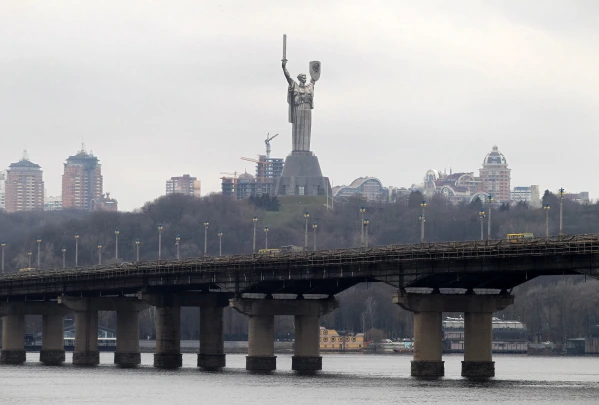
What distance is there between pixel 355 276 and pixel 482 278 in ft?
45.5

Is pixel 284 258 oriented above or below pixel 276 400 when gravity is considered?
above

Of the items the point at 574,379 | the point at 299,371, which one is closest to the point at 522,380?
the point at 574,379

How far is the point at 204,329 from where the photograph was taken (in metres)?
195

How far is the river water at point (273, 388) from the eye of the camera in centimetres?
13162

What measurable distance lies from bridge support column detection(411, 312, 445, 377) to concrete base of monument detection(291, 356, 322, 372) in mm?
22574

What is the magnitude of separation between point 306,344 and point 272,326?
434cm

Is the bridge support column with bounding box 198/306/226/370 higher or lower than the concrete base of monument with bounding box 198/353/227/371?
higher

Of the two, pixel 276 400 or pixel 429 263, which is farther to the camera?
pixel 429 263

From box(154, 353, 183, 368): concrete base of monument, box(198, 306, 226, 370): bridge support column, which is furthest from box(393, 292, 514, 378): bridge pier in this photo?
box(154, 353, 183, 368): concrete base of monument

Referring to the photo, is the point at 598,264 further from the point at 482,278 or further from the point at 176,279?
the point at 176,279

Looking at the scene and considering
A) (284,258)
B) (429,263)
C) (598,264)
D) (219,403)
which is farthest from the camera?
(284,258)

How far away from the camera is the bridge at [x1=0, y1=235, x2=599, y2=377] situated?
150m

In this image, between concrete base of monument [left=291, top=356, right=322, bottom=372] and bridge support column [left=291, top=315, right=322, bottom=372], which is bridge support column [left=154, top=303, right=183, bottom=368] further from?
concrete base of monument [left=291, top=356, right=322, bottom=372]

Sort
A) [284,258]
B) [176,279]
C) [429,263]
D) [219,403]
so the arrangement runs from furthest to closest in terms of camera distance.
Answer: [176,279], [284,258], [429,263], [219,403]
